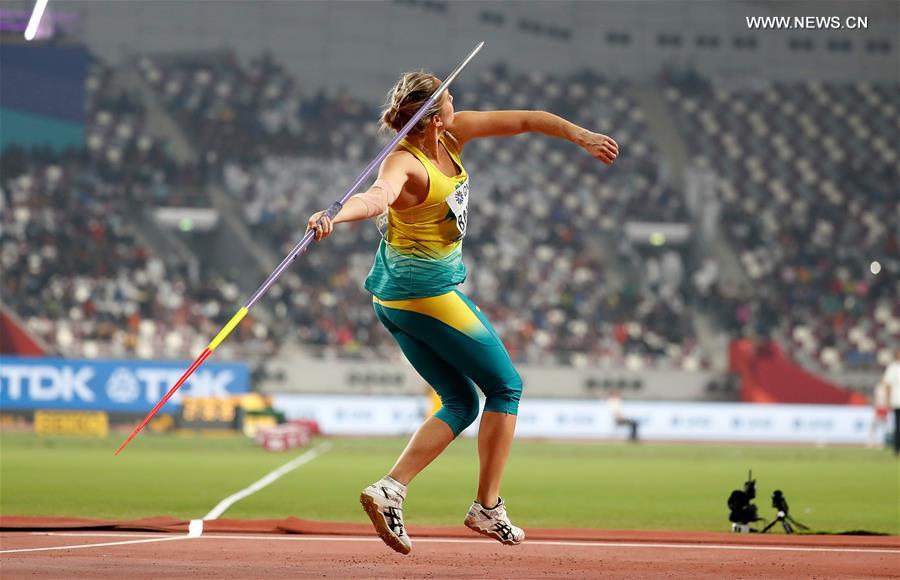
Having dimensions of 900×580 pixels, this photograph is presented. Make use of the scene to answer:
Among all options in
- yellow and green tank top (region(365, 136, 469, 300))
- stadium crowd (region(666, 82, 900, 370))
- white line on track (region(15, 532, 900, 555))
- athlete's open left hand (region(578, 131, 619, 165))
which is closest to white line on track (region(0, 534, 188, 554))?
white line on track (region(15, 532, 900, 555))

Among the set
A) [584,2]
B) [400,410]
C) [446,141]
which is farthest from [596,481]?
[584,2]

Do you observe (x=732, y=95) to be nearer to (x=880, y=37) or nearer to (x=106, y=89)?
(x=880, y=37)

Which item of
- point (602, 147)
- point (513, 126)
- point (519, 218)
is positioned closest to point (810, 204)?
point (519, 218)

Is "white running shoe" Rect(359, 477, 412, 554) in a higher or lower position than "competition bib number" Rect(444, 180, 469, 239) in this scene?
lower

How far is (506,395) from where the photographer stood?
5.89 m

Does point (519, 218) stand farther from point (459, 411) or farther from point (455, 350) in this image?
point (455, 350)

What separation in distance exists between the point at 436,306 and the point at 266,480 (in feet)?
28.1

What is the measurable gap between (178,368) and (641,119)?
60.5 feet

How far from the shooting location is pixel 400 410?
82.9ft

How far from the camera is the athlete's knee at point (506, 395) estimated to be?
5867 millimetres

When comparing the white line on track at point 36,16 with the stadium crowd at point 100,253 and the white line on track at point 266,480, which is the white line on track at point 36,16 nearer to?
the white line on track at point 266,480

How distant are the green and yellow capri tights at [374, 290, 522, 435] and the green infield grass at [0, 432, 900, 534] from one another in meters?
3.85

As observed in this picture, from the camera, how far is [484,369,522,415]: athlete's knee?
587cm

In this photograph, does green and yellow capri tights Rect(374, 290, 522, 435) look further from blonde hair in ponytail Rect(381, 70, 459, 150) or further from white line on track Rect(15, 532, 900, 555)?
white line on track Rect(15, 532, 900, 555)
